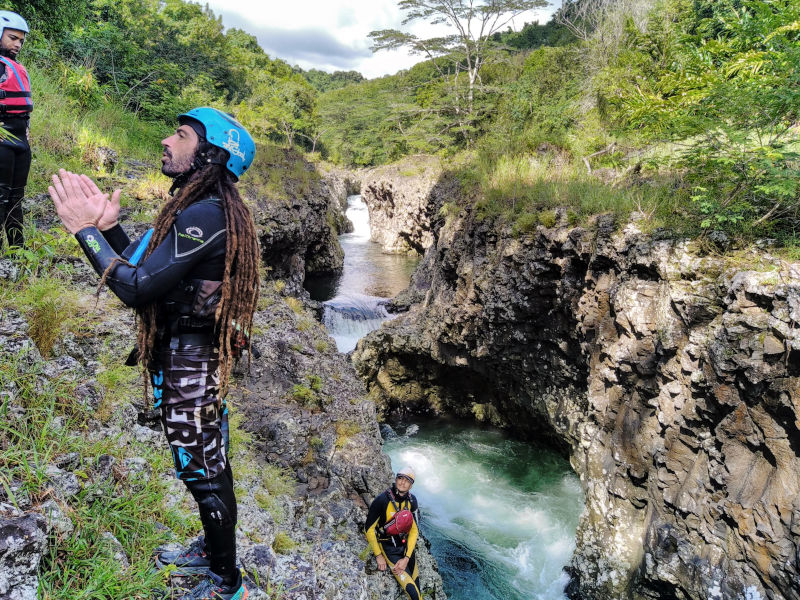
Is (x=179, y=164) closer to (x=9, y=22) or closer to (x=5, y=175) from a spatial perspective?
(x=5, y=175)

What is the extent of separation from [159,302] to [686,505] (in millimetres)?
6386

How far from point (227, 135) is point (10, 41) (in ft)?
8.44

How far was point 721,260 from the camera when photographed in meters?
5.62

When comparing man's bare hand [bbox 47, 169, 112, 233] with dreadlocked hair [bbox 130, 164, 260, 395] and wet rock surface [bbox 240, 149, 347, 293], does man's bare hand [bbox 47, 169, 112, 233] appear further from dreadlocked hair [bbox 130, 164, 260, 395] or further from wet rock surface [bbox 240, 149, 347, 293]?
wet rock surface [bbox 240, 149, 347, 293]

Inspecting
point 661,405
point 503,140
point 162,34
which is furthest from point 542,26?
point 661,405

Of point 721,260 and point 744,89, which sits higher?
point 744,89

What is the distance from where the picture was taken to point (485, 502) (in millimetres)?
9820

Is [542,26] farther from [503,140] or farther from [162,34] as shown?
[162,34]

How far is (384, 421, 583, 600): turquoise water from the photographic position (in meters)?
7.86

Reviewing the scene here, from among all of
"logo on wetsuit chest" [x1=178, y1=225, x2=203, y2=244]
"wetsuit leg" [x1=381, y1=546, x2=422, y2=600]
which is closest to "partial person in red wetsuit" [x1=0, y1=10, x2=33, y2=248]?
"logo on wetsuit chest" [x1=178, y1=225, x2=203, y2=244]

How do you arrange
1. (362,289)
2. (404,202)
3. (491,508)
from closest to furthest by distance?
1. (491,508)
2. (362,289)
3. (404,202)

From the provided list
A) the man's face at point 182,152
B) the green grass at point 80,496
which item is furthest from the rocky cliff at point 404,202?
the man's face at point 182,152

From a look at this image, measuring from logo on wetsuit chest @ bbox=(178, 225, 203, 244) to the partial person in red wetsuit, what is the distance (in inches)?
92.0

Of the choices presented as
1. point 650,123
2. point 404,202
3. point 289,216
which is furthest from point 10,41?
point 404,202
